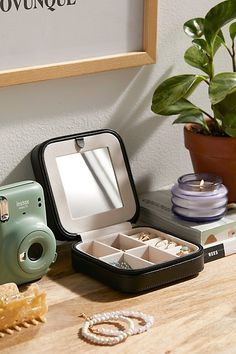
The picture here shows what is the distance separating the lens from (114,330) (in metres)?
0.99

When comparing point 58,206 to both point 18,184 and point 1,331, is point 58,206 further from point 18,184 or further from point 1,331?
point 1,331

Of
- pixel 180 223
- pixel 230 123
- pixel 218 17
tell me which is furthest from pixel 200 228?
pixel 218 17

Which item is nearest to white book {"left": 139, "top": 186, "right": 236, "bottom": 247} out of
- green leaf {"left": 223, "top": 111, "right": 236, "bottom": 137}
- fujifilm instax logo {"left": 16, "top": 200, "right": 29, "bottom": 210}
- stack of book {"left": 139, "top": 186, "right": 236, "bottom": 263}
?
stack of book {"left": 139, "top": 186, "right": 236, "bottom": 263}

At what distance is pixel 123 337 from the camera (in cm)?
97

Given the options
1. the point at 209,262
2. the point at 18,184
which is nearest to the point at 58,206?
the point at 18,184

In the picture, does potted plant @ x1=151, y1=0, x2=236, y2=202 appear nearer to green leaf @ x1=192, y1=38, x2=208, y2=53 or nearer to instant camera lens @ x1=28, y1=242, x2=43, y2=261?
green leaf @ x1=192, y1=38, x2=208, y2=53

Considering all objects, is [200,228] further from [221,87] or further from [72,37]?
[72,37]

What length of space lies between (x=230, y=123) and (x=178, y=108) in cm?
8

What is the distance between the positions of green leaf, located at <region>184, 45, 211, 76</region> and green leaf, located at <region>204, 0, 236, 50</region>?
0.12 feet

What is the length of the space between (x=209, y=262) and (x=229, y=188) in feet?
0.45

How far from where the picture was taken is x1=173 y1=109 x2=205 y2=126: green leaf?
125cm

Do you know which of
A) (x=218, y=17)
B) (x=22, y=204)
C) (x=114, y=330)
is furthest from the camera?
(x=218, y=17)

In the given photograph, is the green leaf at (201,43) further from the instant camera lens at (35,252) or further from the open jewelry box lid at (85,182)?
the instant camera lens at (35,252)

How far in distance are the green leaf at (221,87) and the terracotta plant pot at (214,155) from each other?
0.08 meters
